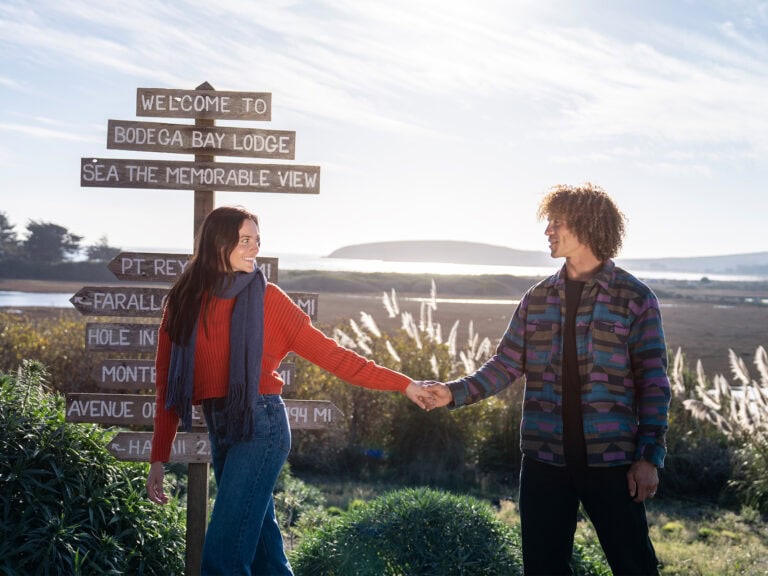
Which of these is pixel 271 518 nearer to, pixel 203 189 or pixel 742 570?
pixel 203 189

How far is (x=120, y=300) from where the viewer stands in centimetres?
488

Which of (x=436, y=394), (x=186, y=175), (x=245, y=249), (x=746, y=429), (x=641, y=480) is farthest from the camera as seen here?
(x=746, y=429)

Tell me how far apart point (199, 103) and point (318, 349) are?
85.2 inches

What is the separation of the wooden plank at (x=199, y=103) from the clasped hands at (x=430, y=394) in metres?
2.09

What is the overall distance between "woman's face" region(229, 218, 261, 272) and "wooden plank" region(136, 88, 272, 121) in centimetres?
185

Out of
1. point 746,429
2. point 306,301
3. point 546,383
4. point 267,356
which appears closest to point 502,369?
point 546,383

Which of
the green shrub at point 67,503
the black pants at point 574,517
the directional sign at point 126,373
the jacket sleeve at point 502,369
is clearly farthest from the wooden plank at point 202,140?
the black pants at point 574,517

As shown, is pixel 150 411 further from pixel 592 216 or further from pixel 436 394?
pixel 592 216

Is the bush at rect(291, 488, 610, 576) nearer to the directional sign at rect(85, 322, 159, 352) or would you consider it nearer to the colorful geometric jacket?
the colorful geometric jacket

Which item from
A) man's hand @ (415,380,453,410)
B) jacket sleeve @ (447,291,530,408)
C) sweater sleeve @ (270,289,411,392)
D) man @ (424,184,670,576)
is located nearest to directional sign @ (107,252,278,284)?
sweater sleeve @ (270,289,411,392)

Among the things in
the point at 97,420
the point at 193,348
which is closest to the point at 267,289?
the point at 193,348

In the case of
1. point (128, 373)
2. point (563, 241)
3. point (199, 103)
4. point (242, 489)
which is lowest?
point (242, 489)

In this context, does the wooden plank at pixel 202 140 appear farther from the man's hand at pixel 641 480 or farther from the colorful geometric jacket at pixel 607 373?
the man's hand at pixel 641 480

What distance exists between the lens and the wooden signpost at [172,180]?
4.87m
